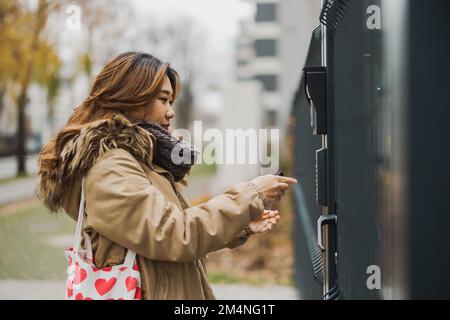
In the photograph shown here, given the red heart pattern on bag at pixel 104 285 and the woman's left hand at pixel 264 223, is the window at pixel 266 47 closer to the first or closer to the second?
the woman's left hand at pixel 264 223

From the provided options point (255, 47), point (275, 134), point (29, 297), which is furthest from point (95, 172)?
point (255, 47)

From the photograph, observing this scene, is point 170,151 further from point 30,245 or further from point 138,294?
point 30,245

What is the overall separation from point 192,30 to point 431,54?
1332 inches

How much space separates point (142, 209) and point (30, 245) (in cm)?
1038

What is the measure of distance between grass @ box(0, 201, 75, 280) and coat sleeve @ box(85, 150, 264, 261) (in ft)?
14.4

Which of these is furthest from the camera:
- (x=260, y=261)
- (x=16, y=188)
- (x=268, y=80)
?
(x=268, y=80)

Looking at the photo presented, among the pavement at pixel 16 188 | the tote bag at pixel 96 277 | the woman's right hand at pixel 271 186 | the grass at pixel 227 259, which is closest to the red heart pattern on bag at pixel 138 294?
the tote bag at pixel 96 277


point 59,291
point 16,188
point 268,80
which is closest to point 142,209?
point 59,291

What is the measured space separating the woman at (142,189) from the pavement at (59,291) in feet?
17.1

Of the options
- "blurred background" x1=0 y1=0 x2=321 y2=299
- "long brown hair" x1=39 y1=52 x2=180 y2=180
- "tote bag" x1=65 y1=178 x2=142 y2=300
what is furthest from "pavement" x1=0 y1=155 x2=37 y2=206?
"tote bag" x1=65 y1=178 x2=142 y2=300

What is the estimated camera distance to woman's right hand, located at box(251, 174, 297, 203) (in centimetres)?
221

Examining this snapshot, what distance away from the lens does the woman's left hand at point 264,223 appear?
7.43 ft

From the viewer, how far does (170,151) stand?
2.35 meters
